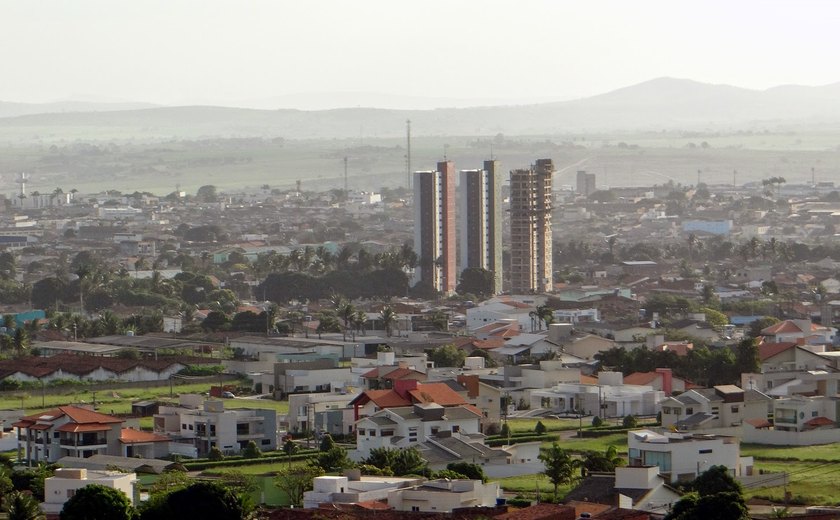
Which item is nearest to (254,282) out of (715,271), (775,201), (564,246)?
(715,271)

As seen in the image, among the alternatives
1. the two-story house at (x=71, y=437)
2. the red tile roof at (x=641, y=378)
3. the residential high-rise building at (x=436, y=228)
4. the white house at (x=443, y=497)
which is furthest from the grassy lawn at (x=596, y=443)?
the residential high-rise building at (x=436, y=228)

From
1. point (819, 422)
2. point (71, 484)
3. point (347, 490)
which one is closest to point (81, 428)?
point (71, 484)

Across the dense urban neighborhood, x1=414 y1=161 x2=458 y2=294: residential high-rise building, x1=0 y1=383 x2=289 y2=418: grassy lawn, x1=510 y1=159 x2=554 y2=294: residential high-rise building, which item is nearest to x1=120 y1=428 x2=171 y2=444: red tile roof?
the dense urban neighborhood

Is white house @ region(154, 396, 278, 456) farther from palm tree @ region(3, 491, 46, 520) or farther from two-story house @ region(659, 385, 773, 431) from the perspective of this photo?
palm tree @ region(3, 491, 46, 520)

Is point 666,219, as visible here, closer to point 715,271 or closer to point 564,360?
point 715,271

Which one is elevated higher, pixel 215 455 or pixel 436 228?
pixel 215 455

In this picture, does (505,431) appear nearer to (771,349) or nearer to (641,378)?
(641,378)
